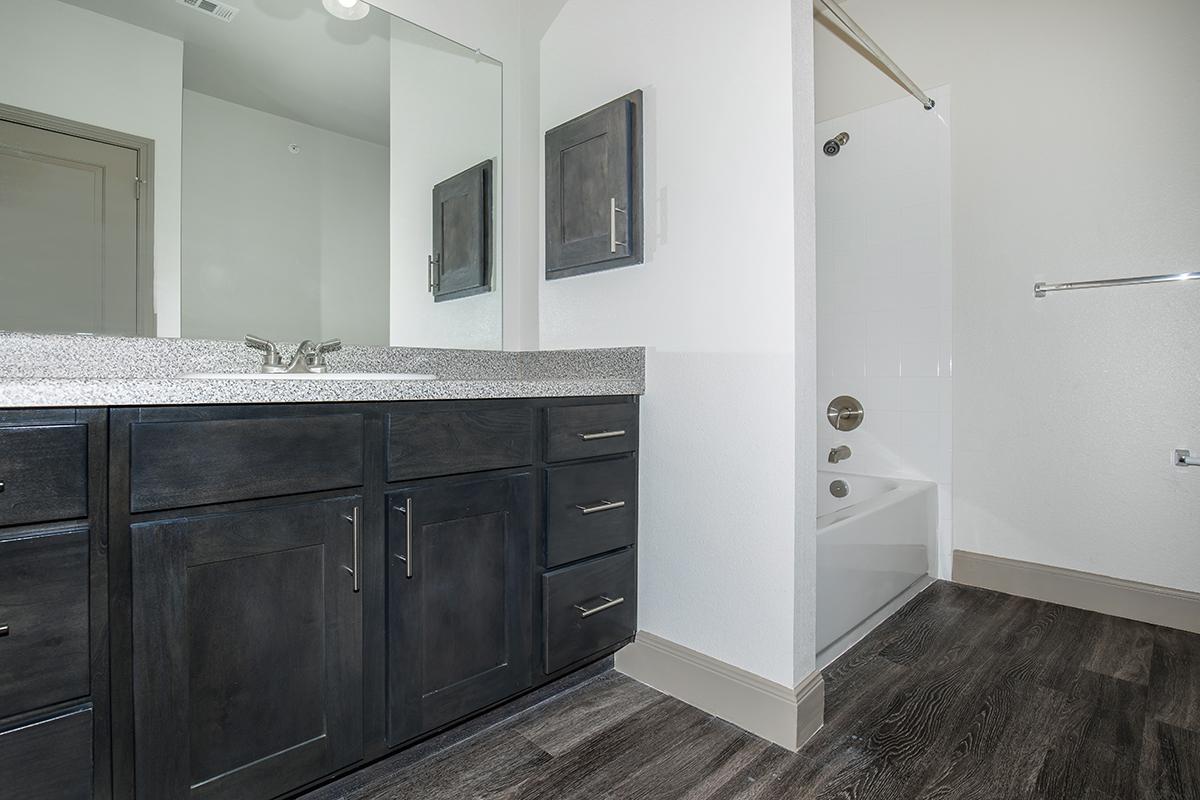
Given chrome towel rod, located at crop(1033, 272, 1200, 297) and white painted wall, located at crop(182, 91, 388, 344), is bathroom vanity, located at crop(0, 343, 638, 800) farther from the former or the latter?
chrome towel rod, located at crop(1033, 272, 1200, 297)

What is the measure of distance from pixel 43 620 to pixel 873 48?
2655mm

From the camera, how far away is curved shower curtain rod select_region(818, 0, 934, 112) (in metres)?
1.77

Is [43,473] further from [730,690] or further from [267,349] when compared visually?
[730,690]

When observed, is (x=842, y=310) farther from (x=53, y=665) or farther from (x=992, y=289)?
(x=53, y=665)

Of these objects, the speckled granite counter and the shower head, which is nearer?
the speckled granite counter

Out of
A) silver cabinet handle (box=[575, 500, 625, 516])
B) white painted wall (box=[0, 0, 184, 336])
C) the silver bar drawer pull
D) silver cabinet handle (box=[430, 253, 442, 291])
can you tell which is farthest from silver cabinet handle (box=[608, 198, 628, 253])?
white painted wall (box=[0, 0, 184, 336])

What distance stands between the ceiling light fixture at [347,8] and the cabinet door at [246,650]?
1.48 meters

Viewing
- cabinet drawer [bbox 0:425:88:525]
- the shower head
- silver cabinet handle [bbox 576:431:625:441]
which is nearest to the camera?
cabinet drawer [bbox 0:425:88:525]

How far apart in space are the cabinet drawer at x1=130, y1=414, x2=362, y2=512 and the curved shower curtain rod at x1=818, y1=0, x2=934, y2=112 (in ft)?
5.64

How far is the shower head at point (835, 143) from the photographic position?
9.02 ft

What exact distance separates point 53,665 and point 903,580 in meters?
2.48

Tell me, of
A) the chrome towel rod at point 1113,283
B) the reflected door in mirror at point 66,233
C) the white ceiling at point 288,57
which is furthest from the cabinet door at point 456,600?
the chrome towel rod at point 1113,283

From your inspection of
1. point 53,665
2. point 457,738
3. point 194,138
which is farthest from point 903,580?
point 194,138

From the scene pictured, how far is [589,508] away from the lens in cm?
164
